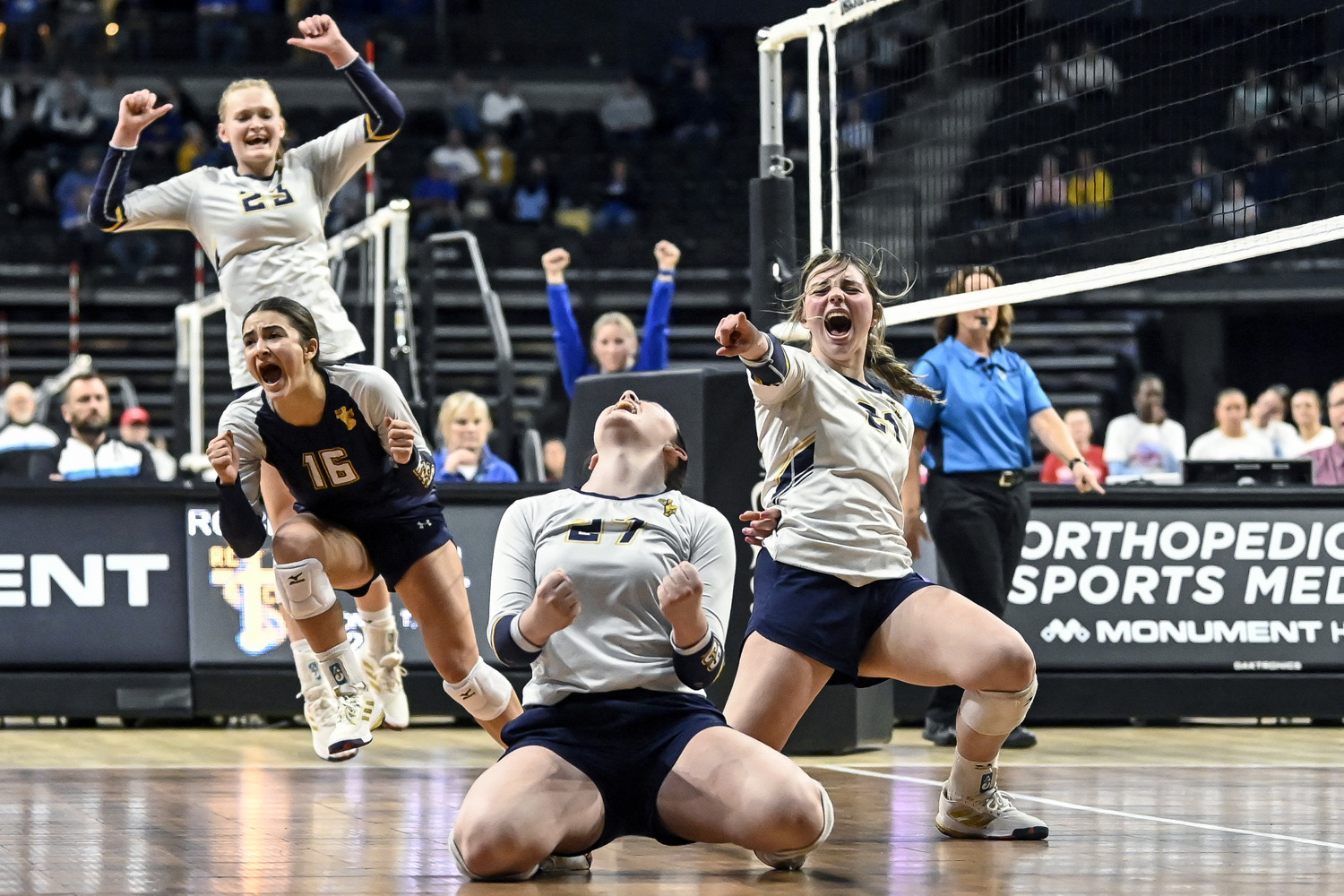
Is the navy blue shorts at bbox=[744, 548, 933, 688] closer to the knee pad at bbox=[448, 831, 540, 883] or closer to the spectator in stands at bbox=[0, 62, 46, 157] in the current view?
the knee pad at bbox=[448, 831, 540, 883]

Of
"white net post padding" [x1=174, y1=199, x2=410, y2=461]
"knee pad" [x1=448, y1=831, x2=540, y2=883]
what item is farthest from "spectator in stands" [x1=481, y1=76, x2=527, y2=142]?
"knee pad" [x1=448, y1=831, x2=540, y2=883]

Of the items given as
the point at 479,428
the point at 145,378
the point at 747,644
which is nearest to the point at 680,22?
the point at 145,378

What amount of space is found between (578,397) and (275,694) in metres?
2.34

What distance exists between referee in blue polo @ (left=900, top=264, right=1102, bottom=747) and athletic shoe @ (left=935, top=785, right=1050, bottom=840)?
2.87 m

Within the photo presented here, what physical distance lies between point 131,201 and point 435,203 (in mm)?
13694

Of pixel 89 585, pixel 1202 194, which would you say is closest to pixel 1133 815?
pixel 89 585

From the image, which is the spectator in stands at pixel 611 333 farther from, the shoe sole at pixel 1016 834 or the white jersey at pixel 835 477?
the shoe sole at pixel 1016 834

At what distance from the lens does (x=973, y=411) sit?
8188mm

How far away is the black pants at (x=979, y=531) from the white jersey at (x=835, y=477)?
9.44ft

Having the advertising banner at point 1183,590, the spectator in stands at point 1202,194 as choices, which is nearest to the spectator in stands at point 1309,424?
the advertising banner at point 1183,590

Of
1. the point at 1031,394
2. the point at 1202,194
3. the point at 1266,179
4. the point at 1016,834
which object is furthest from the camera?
the point at 1266,179

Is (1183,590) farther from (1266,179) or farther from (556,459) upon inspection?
(1266,179)

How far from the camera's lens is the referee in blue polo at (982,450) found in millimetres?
8188

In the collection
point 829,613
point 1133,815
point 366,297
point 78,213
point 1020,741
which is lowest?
point 1020,741
